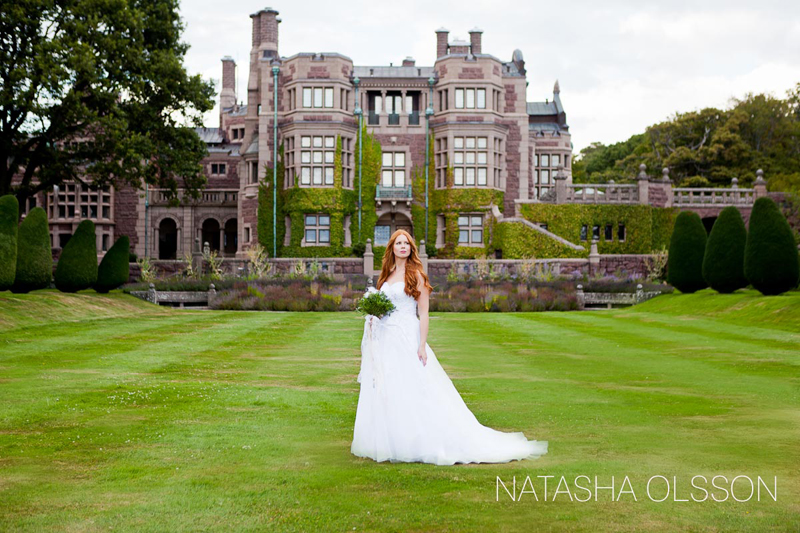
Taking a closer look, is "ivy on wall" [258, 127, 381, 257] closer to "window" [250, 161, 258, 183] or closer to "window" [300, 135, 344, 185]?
"window" [300, 135, 344, 185]

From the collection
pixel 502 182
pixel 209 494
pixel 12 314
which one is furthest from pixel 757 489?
pixel 502 182

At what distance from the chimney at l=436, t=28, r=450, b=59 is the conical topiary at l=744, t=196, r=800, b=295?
32.1 meters

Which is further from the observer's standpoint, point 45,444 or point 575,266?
point 575,266

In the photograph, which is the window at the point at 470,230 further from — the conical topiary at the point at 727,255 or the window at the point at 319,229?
the conical topiary at the point at 727,255

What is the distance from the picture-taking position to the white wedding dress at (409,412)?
6.84 meters

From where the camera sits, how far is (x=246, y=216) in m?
49.6

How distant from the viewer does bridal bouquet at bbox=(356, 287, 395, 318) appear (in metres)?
7.26

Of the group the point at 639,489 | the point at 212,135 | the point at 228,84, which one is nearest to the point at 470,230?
the point at 212,135

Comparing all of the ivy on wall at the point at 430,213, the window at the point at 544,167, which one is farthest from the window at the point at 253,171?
the window at the point at 544,167

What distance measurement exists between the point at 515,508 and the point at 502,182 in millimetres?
43401

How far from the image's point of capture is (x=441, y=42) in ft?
174

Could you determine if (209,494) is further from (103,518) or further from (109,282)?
(109,282)

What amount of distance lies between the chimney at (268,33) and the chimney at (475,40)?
12.8m

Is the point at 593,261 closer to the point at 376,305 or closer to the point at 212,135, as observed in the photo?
the point at 376,305
